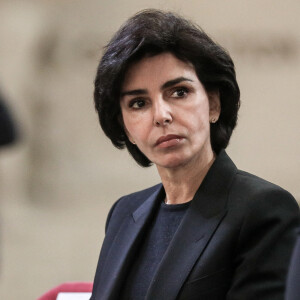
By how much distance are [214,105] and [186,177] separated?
0.70 ft

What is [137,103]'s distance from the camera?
175cm

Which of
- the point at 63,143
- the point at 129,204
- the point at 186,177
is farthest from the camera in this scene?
the point at 63,143

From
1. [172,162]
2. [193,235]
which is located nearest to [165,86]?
[172,162]

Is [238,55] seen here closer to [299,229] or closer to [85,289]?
[85,289]

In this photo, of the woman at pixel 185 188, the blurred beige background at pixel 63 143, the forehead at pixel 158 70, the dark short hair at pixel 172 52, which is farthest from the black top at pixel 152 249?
the blurred beige background at pixel 63 143

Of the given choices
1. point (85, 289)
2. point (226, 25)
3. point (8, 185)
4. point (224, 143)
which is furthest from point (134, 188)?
point (224, 143)

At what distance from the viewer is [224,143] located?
1.84 metres

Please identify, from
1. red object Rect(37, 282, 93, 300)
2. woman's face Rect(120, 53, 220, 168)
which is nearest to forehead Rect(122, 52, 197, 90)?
woman's face Rect(120, 53, 220, 168)

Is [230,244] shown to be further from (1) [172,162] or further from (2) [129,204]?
(2) [129,204]

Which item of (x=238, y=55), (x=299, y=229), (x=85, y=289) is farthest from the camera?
(x=238, y=55)

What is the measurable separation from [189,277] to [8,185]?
2.48 m

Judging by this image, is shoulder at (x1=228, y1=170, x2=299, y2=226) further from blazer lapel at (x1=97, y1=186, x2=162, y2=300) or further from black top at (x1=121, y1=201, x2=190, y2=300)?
blazer lapel at (x1=97, y1=186, x2=162, y2=300)

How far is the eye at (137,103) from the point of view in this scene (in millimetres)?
1736

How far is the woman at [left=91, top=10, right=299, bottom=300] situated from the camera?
153cm
